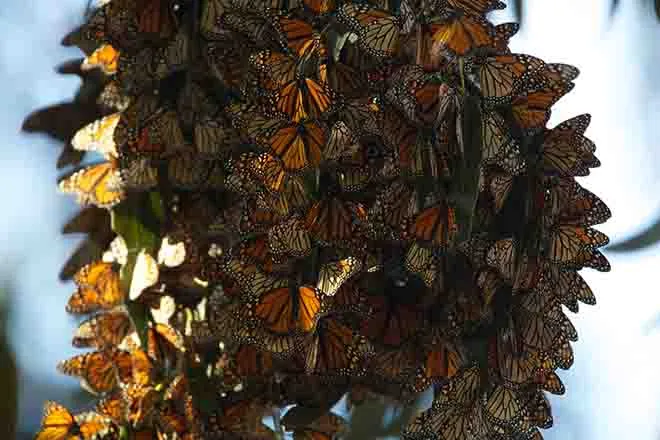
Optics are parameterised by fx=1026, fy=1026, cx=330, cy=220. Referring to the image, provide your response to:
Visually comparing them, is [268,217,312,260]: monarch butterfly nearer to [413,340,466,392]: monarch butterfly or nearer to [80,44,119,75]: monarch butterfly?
[413,340,466,392]: monarch butterfly

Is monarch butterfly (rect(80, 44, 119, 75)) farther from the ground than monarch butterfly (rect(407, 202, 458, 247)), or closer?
farther from the ground

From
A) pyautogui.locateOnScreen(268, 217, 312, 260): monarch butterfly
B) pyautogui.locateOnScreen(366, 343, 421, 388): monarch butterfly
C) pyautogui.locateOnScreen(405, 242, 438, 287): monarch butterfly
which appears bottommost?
pyautogui.locateOnScreen(366, 343, 421, 388): monarch butterfly

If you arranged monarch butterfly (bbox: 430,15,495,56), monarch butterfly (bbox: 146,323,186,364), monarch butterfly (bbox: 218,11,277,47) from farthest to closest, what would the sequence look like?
monarch butterfly (bbox: 146,323,186,364), monarch butterfly (bbox: 218,11,277,47), monarch butterfly (bbox: 430,15,495,56)

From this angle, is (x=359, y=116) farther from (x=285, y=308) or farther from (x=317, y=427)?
(x=317, y=427)

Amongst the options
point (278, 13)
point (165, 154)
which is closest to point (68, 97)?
point (165, 154)

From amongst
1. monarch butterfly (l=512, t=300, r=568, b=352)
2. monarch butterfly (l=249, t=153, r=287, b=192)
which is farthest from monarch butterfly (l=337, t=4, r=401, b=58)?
monarch butterfly (l=512, t=300, r=568, b=352)

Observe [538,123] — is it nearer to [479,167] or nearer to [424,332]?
[479,167]

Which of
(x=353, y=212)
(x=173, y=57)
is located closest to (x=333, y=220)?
(x=353, y=212)
